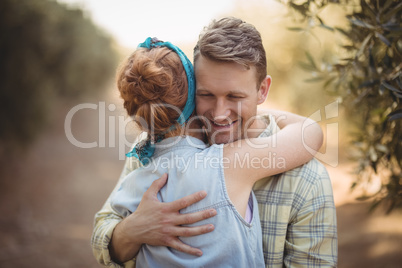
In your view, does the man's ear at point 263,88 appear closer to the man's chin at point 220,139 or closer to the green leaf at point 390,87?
the man's chin at point 220,139

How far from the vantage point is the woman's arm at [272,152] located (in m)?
1.74

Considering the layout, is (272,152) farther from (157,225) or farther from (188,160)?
(157,225)

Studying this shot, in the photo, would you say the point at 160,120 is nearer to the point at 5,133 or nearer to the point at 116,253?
the point at 116,253

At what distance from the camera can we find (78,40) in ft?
37.8

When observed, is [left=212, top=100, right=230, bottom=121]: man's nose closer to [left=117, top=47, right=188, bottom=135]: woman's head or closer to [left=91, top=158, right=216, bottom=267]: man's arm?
[left=117, top=47, right=188, bottom=135]: woman's head

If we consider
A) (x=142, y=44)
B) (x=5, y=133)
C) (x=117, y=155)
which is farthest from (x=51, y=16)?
(x=142, y=44)

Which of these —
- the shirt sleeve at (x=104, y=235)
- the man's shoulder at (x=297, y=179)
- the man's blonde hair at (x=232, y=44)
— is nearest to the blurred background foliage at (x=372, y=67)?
the man's blonde hair at (x=232, y=44)

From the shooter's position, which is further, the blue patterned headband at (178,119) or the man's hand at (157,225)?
the blue patterned headband at (178,119)

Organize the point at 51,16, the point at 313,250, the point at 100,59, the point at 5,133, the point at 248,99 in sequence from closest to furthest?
1. the point at 313,250
2. the point at 248,99
3. the point at 5,133
4. the point at 51,16
5. the point at 100,59

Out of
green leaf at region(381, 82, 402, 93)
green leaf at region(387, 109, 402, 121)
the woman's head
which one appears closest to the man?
the woman's head

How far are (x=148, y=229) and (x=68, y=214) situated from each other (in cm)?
592

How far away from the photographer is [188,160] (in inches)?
68.1

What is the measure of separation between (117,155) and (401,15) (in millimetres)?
10576

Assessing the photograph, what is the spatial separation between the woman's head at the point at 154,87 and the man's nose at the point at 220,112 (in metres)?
0.23
